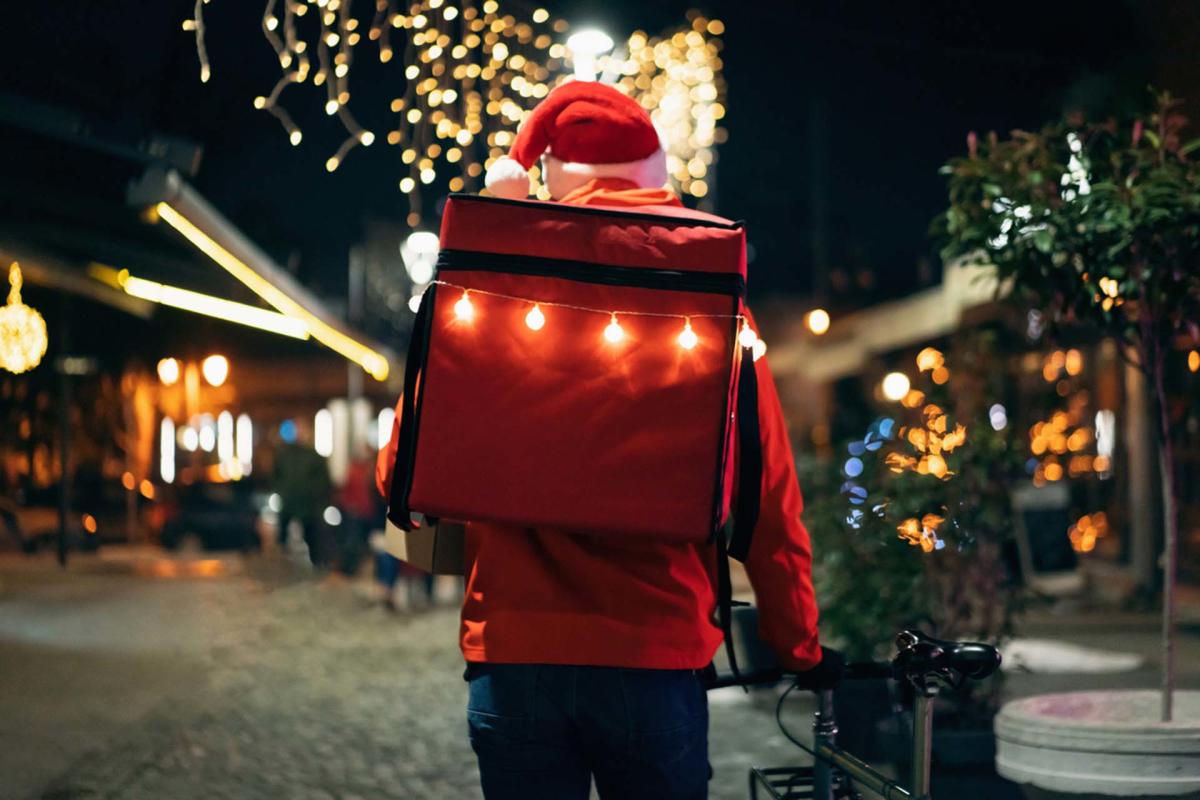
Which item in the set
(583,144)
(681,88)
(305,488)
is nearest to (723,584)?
(583,144)

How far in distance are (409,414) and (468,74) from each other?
675 cm

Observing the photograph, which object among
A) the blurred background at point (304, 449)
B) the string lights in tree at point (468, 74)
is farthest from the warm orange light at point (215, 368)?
the string lights in tree at point (468, 74)

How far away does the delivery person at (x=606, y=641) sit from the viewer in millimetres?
2355

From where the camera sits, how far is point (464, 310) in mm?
2346

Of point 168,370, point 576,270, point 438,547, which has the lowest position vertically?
point 438,547

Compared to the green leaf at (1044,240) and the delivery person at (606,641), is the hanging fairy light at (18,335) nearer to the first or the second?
the green leaf at (1044,240)

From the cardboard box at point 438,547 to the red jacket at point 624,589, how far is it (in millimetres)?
152

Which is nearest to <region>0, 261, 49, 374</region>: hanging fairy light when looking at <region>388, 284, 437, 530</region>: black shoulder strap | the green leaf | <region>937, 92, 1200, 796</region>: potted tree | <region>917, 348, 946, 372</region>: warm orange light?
<region>917, 348, 946, 372</region>: warm orange light

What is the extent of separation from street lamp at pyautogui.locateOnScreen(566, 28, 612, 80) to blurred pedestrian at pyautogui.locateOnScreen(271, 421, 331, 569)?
28.9 ft

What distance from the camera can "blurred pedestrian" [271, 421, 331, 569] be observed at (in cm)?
1752

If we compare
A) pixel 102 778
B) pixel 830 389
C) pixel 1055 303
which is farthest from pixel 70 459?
pixel 830 389

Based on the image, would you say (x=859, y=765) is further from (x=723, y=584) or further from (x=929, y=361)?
(x=929, y=361)

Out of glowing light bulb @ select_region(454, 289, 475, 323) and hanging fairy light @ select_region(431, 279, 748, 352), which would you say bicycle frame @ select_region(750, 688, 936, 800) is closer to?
hanging fairy light @ select_region(431, 279, 748, 352)

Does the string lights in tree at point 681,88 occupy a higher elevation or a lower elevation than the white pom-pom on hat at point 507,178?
higher
